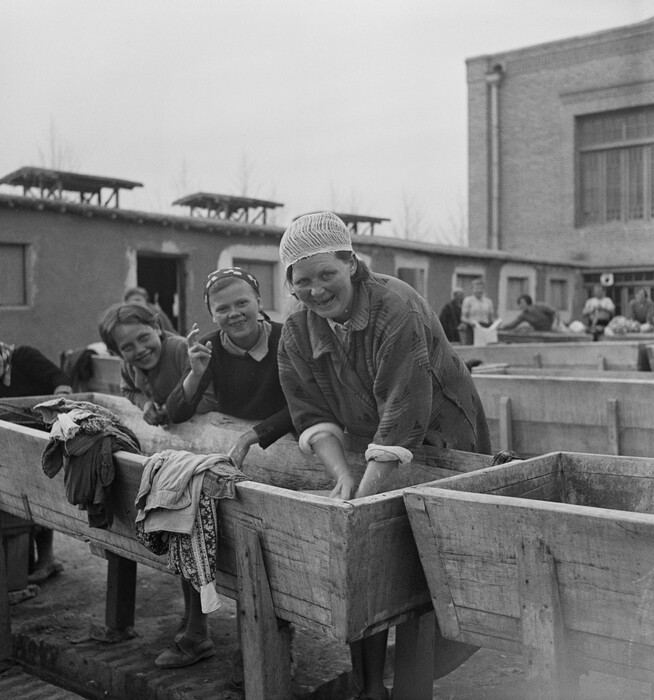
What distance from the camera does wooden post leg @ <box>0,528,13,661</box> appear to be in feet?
13.0

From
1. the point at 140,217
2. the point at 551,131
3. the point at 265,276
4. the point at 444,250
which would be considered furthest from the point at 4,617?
the point at 551,131

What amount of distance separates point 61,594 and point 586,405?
10.4 ft

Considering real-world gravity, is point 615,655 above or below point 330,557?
below

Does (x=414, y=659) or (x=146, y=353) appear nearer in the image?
(x=414, y=659)

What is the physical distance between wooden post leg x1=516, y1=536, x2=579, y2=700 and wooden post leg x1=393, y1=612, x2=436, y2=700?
620mm

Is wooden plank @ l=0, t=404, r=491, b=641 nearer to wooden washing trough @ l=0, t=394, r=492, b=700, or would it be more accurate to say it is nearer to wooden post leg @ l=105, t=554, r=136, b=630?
wooden washing trough @ l=0, t=394, r=492, b=700

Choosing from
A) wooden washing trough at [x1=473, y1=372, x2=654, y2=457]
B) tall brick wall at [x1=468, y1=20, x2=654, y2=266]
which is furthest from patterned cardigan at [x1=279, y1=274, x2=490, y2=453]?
tall brick wall at [x1=468, y1=20, x2=654, y2=266]

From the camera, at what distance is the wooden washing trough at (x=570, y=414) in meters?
4.62

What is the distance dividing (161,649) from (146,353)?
4.70ft

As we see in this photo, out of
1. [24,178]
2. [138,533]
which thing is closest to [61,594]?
[138,533]

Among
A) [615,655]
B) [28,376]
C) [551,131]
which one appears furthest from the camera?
[551,131]

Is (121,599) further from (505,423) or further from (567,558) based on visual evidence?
(567,558)

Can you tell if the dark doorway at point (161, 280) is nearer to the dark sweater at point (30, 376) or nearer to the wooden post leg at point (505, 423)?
the dark sweater at point (30, 376)

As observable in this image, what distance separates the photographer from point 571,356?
8297 mm
